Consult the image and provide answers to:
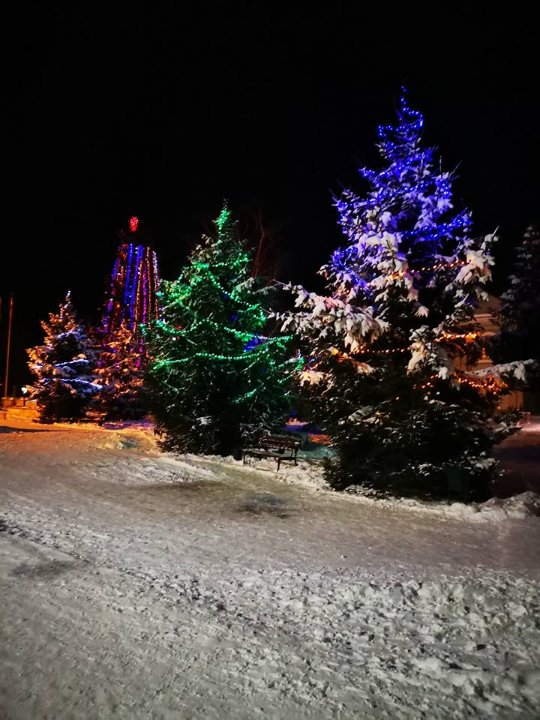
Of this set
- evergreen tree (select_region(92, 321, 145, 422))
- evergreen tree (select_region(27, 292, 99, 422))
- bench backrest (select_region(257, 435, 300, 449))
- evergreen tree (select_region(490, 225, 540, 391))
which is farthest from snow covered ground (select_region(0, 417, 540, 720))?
evergreen tree (select_region(27, 292, 99, 422))

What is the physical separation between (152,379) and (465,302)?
10.1 m

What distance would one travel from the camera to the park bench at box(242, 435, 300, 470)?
15.7 meters

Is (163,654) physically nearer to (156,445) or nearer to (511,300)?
(156,445)

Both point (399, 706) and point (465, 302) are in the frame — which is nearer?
point (399, 706)

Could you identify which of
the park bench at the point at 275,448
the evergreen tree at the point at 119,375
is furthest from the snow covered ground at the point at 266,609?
the evergreen tree at the point at 119,375

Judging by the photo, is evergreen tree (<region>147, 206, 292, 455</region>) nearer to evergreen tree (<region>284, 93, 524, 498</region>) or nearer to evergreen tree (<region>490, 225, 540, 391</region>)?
evergreen tree (<region>284, 93, 524, 498</region>)

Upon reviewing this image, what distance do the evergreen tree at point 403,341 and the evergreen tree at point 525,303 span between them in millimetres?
11205

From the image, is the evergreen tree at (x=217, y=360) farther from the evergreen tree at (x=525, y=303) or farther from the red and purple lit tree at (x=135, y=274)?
the red and purple lit tree at (x=135, y=274)

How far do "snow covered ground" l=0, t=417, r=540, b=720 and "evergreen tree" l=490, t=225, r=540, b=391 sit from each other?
1425cm

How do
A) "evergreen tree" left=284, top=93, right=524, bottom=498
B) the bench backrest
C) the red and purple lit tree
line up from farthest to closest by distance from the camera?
the red and purple lit tree, the bench backrest, "evergreen tree" left=284, top=93, right=524, bottom=498

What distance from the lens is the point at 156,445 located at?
19.5m

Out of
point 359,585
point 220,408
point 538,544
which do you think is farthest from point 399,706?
point 220,408

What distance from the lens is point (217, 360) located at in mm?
17438

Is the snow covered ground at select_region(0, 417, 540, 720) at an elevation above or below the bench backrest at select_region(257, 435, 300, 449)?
below
